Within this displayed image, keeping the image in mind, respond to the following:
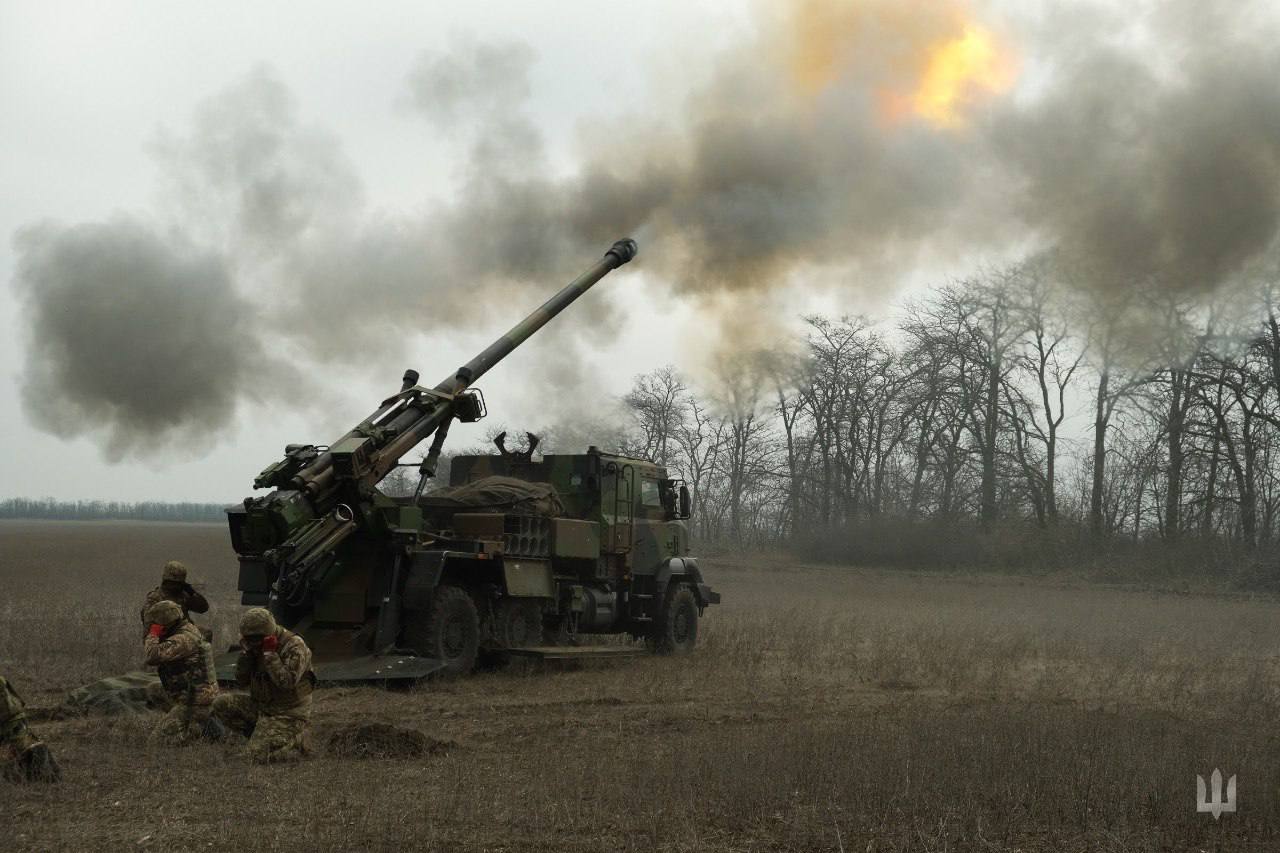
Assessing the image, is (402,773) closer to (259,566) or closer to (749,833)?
(749,833)

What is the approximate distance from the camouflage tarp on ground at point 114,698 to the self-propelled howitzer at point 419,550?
6.30 ft

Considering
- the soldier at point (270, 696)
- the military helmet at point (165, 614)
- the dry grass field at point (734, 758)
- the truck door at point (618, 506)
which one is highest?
the truck door at point (618, 506)

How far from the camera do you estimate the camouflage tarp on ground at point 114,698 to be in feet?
39.8

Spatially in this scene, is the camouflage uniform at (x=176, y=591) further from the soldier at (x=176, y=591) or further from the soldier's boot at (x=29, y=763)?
the soldier's boot at (x=29, y=763)

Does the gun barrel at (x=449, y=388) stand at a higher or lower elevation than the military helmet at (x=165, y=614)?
higher

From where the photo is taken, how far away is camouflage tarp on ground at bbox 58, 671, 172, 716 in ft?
39.8

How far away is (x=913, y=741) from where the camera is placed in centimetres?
1086

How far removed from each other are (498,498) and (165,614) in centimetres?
543

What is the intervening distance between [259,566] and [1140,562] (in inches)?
1206

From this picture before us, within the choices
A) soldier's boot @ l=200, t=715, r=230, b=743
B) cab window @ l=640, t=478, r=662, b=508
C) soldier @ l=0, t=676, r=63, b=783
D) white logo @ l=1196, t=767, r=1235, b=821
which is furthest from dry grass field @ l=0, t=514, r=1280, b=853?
cab window @ l=640, t=478, r=662, b=508

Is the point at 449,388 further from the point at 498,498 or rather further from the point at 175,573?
the point at 175,573

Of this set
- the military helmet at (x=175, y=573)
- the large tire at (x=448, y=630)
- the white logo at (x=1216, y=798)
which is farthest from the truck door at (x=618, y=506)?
the white logo at (x=1216, y=798)

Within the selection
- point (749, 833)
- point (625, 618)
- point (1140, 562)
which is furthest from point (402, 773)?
point (1140, 562)

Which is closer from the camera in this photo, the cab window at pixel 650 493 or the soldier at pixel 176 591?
the soldier at pixel 176 591
